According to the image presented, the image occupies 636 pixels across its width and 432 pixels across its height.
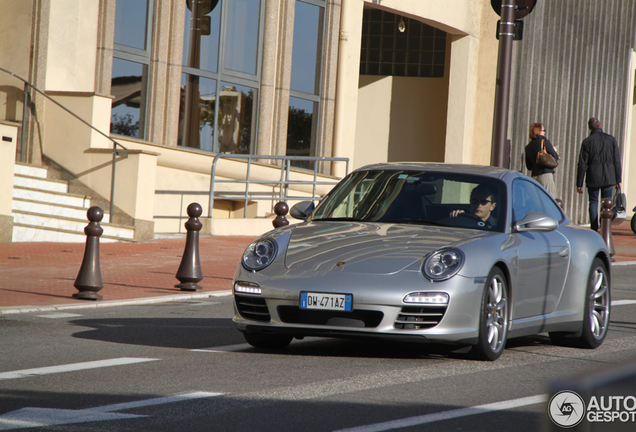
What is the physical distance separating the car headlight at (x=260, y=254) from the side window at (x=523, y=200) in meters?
1.85

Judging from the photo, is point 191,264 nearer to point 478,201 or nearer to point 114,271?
point 114,271

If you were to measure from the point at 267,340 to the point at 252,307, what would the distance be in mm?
409

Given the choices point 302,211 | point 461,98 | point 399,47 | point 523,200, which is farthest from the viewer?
point 399,47

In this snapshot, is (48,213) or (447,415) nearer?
(447,415)

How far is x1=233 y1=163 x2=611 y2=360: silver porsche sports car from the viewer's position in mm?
5934

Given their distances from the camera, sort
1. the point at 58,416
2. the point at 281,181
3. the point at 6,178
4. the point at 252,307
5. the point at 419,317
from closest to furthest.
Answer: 1. the point at 58,416
2. the point at 419,317
3. the point at 252,307
4. the point at 6,178
5. the point at 281,181

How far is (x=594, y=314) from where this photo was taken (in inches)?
293

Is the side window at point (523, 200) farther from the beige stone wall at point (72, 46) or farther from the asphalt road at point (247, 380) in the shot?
the beige stone wall at point (72, 46)

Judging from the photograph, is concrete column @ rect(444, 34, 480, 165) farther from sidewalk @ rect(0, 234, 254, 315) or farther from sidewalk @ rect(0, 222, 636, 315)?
sidewalk @ rect(0, 234, 254, 315)

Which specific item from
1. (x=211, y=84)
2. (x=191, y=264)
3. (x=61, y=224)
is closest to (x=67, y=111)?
→ (x=61, y=224)

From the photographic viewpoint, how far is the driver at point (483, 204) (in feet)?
22.3

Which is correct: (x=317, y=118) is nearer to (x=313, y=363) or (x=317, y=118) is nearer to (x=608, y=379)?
(x=313, y=363)

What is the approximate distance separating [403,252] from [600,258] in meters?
2.38

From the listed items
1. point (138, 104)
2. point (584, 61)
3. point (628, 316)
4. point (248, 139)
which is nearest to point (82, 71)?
point (138, 104)
